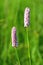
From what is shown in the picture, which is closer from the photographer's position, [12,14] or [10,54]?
[10,54]

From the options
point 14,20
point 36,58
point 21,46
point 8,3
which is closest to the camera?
point 36,58

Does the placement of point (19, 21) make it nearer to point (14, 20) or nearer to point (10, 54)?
point (14, 20)

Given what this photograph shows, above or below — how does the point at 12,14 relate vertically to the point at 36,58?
above

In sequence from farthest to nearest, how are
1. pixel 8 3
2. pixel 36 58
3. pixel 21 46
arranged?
pixel 8 3
pixel 21 46
pixel 36 58

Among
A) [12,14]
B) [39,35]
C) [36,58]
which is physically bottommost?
[36,58]

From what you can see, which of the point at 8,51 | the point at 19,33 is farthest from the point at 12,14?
the point at 8,51

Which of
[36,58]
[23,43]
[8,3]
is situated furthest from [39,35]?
[8,3]
